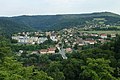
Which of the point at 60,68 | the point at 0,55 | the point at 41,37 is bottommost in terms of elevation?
the point at 41,37

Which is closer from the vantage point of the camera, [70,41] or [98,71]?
[98,71]

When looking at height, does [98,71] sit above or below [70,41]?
above

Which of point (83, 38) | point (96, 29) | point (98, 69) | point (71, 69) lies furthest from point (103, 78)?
point (96, 29)

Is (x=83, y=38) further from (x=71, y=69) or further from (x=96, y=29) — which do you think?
(x=71, y=69)

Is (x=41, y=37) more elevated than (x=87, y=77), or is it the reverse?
(x=87, y=77)

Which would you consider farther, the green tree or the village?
the village

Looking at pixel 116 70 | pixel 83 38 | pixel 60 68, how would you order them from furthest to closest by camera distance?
pixel 83 38 → pixel 60 68 → pixel 116 70

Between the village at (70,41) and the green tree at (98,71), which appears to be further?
the village at (70,41)

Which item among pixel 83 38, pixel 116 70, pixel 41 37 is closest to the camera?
pixel 116 70

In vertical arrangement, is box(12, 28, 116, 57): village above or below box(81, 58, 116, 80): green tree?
below

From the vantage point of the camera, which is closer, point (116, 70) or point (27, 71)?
point (27, 71)

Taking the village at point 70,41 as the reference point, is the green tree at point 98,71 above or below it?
above
